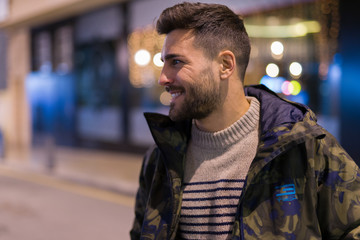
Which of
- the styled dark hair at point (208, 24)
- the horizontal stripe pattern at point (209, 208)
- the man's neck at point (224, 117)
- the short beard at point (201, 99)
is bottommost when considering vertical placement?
the horizontal stripe pattern at point (209, 208)

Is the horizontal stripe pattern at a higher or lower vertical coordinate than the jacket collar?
lower

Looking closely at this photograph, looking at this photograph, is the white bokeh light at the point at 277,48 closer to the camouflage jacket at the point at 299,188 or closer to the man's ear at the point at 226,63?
the man's ear at the point at 226,63

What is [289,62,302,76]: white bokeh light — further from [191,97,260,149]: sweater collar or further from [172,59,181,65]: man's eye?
[172,59,181,65]: man's eye

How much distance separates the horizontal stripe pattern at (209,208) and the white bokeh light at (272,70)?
23.6 ft

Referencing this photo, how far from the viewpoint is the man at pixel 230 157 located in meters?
1.48

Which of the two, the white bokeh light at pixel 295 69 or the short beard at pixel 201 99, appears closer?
the short beard at pixel 201 99

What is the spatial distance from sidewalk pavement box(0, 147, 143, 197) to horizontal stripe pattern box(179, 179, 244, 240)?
5.73 metres

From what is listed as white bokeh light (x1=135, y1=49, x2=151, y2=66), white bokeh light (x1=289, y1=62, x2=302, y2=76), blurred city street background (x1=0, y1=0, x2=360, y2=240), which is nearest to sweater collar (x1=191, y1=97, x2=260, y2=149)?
blurred city street background (x1=0, y1=0, x2=360, y2=240)

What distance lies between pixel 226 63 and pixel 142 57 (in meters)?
10.4

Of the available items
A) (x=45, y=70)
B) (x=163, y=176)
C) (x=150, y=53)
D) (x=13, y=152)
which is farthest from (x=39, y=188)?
(x=45, y=70)

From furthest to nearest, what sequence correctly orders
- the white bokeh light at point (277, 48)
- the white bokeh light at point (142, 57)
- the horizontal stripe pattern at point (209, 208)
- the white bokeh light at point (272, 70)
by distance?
1. the white bokeh light at point (142, 57)
2. the white bokeh light at point (272, 70)
3. the white bokeh light at point (277, 48)
4. the horizontal stripe pattern at point (209, 208)

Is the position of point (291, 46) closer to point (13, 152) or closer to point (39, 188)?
point (39, 188)

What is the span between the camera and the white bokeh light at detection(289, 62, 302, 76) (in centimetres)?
820

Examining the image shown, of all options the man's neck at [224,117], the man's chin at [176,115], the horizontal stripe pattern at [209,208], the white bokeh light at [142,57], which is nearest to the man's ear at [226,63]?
the man's neck at [224,117]
